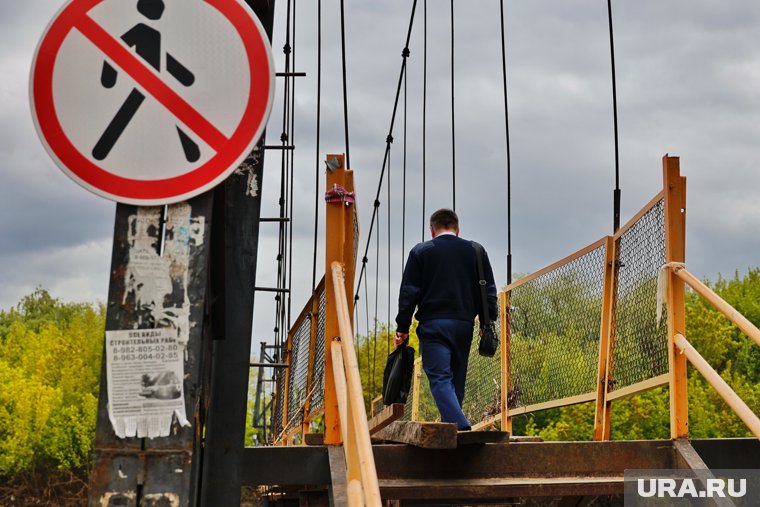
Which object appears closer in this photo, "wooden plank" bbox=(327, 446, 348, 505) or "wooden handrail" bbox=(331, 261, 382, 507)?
"wooden handrail" bbox=(331, 261, 382, 507)

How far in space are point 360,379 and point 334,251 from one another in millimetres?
918

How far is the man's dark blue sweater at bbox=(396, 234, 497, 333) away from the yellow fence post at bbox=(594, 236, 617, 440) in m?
0.75

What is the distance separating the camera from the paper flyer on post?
2.50m

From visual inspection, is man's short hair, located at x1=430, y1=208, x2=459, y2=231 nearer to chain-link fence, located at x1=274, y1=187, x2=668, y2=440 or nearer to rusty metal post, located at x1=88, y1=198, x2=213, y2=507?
chain-link fence, located at x1=274, y1=187, x2=668, y2=440

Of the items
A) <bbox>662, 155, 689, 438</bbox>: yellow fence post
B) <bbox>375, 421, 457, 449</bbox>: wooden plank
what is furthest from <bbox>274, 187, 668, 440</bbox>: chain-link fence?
<bbox>375, 421, 457, 449</bbox>: wooden plank

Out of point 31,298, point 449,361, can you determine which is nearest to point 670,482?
point 449,361

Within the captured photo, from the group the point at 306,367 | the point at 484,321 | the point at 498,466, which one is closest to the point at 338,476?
the point at 498,466

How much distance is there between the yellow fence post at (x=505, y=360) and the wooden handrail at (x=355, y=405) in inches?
144

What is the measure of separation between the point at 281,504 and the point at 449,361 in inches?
215

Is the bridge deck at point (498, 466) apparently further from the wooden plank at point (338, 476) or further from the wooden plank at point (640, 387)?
the wooden plank at point (640, 387)

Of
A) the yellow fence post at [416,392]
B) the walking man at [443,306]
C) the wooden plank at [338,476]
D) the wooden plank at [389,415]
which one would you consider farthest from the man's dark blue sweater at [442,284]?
the yellow fence post at [416,392]

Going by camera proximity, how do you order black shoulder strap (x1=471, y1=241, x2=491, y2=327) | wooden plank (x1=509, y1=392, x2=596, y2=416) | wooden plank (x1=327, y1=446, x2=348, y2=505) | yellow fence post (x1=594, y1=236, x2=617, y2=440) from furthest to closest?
wooden plank (x1=509, y1=392, x2=596, y2=416) < yellow fence post (x1=594, y1=236, x2=617, y2=440) < black shoulder strap (x1=471, y1=241, x2=491, y2=327) < wooden plank (x1=327, y1=446, x2=348, y2=505)

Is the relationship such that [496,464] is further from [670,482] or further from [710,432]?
[710,432]

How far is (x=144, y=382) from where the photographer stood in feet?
8.25
